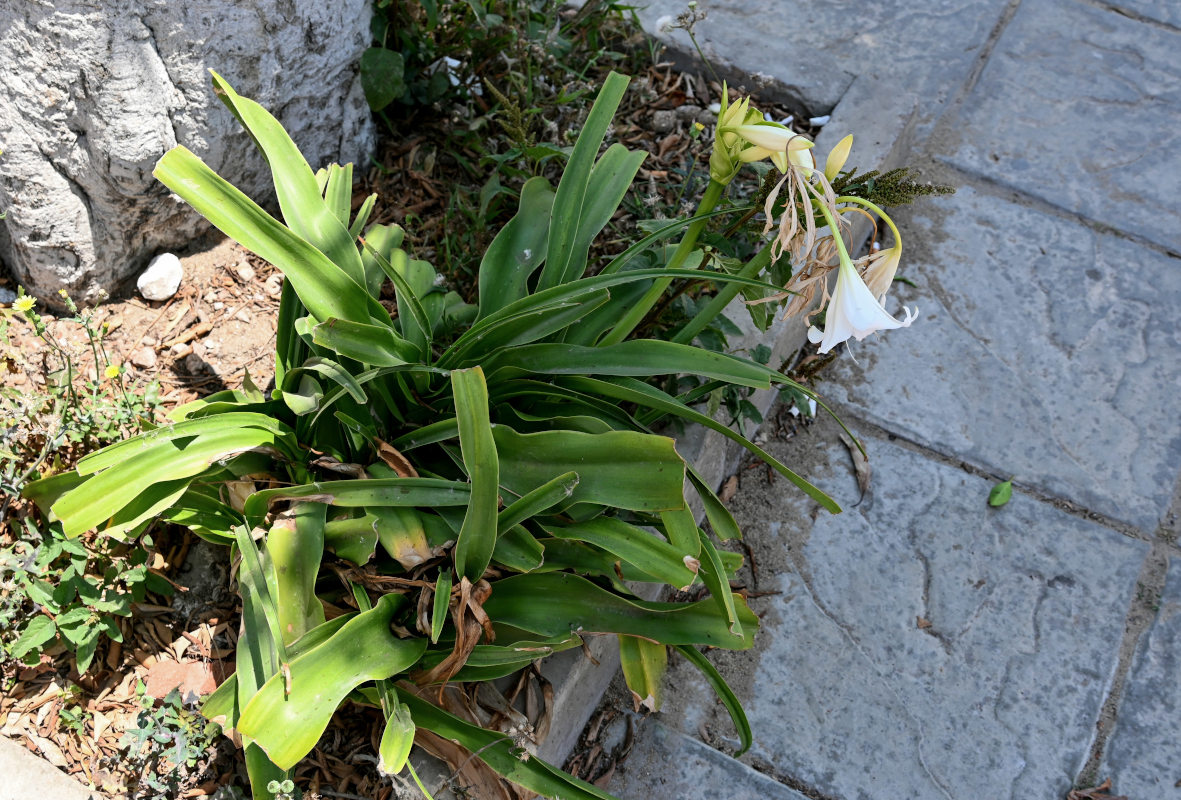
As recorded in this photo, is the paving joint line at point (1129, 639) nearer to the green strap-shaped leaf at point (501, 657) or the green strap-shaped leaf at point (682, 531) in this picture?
the green strap-shaped leaf at point (682, 531)

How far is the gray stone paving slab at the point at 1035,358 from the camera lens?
2.53 m

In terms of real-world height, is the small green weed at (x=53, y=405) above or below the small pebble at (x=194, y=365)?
above

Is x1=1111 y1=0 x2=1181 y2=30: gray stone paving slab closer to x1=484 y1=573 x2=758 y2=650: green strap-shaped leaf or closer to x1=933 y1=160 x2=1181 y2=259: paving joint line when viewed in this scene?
x1=933 y1=160 x2=1181 y2=259: paving joint line

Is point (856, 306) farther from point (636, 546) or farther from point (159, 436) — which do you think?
point (159, 436)

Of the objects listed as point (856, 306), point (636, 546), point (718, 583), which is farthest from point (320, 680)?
point (856, 306)

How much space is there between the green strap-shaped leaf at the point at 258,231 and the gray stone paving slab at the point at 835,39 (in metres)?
1.67

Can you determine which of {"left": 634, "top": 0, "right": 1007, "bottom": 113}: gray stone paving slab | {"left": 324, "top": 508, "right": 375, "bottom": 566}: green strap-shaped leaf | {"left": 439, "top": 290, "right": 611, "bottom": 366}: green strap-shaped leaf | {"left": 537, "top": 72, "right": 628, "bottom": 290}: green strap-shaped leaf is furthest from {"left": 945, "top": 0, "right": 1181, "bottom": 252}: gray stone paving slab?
{"left": 324, "top": 508, "right": 375, "bottom": 566}: green strap-shaped leaf

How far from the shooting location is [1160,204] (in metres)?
3.06

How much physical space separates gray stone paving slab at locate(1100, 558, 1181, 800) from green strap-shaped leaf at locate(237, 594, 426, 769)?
1.55 meters

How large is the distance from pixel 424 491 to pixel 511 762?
500 millimetres

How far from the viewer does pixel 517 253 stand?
6.81 ft

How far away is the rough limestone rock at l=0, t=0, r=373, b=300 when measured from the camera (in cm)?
198

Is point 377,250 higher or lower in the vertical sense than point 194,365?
higher

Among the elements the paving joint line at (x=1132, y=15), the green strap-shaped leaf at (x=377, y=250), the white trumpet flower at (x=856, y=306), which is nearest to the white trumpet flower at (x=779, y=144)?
the white trumpet flower at (x=856, y=306)
